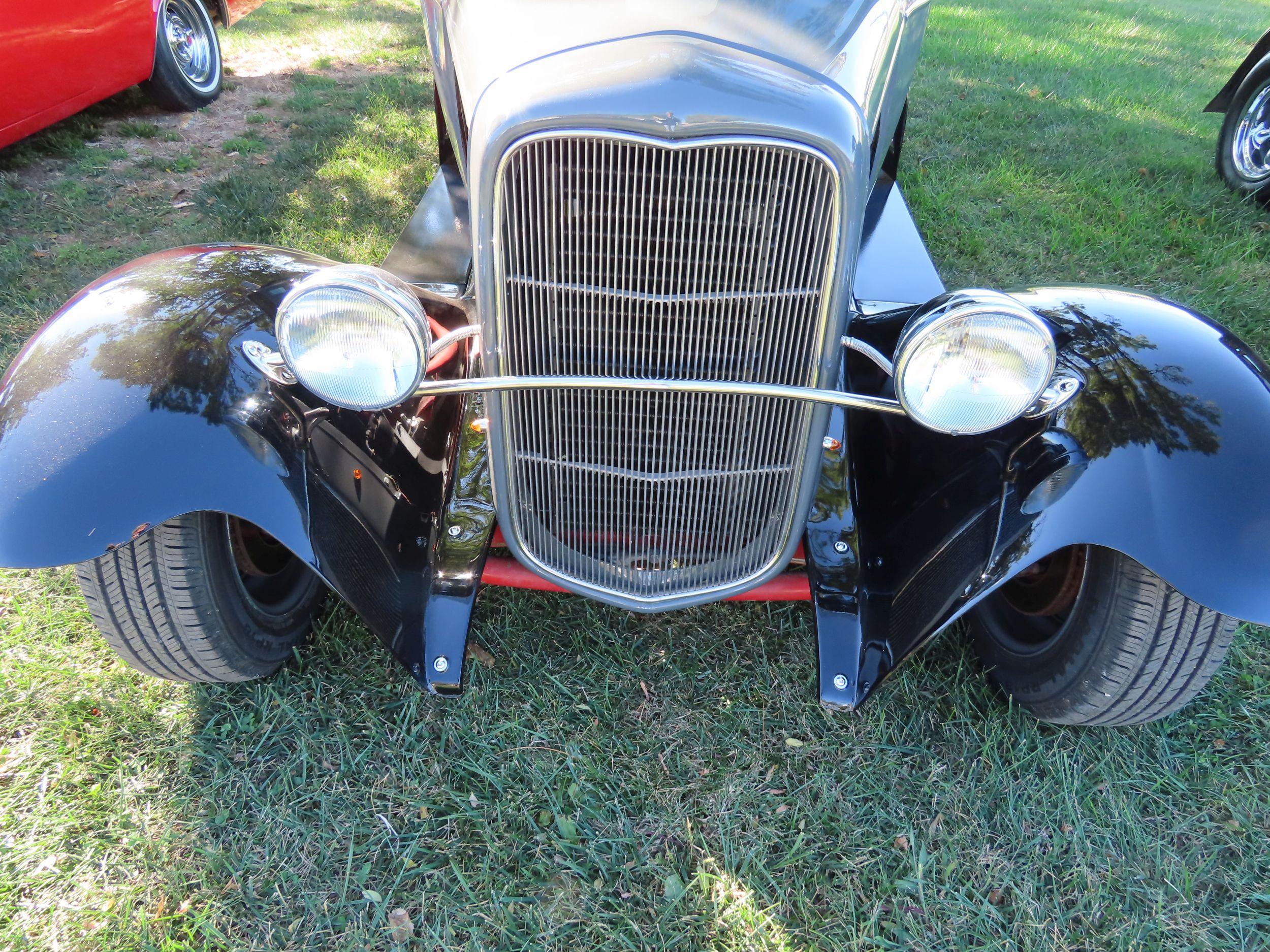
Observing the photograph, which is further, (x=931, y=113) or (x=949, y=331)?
(x=931, y=113)

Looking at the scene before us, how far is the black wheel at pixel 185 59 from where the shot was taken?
5336 millimetres

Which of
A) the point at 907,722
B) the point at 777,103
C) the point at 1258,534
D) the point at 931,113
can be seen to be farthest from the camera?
the point at 931,113

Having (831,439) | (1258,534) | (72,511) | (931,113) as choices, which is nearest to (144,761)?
(72,511)

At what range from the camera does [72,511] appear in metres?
1.52

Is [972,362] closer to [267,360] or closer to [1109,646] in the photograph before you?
[1109,646]

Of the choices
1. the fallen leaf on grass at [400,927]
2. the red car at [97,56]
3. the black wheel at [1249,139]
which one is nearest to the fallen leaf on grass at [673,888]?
the fallen leaf on grass at [400,927]

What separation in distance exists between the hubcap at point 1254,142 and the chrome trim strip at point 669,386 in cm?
468

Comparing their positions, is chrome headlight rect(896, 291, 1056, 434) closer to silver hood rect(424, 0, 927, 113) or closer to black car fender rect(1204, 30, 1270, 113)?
silver hood rect(424, 0, 927, 113)

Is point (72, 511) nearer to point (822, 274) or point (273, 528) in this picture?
point (273, 528)

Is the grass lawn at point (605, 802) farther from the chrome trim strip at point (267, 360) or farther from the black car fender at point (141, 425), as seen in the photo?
the chrome trim strip at point (267, 360)

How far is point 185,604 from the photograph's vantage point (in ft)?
5.83

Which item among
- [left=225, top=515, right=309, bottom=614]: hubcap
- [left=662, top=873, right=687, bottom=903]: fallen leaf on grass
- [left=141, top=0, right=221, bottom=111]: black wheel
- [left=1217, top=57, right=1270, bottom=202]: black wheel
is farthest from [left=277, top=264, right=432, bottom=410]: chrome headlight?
[left=1217, top=57, right=1270, bottom=202]: black wheel

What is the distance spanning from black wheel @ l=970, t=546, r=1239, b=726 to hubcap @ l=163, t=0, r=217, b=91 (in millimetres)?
6310

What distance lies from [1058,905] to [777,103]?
70.2 inches
